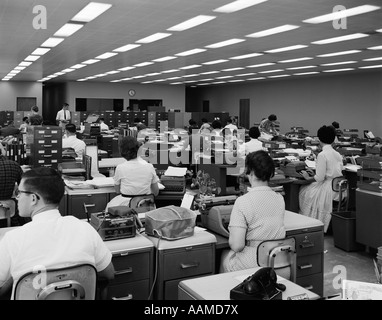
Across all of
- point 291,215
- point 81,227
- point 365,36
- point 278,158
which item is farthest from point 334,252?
point 365,36

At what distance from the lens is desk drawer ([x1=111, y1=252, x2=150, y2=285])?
2648 millimetres

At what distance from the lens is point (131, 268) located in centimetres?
269

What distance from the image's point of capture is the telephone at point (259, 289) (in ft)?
6.38

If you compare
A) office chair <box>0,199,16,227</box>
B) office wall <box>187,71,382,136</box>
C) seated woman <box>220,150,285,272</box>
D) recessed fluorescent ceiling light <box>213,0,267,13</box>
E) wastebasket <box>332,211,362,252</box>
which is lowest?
wastebasket <box>332,211,362,252</box>

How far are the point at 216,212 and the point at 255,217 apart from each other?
0.50 meters

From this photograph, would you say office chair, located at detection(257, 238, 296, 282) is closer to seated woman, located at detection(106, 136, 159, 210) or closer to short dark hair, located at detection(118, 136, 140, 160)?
seated woman, located at detection(106, 136, 159, 210)

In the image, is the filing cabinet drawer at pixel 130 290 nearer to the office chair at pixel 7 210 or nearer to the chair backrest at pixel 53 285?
the chair backrest at pixel 53 285

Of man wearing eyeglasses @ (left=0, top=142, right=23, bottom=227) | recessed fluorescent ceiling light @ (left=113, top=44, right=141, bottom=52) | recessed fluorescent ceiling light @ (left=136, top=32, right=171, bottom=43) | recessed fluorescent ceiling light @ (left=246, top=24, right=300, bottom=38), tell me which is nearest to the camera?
man wearing eyeglasses @ (left=0, top=142, right=23, bottom=227)

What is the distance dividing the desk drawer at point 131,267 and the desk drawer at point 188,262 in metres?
0.12

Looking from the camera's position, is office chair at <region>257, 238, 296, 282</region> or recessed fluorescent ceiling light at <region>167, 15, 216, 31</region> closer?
office chair at <region>257, 238, 296, 282</region>

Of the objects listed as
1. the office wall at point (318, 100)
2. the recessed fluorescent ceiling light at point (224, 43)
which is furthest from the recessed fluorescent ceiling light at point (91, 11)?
the office wall at point (318, 100)

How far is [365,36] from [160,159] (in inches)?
181

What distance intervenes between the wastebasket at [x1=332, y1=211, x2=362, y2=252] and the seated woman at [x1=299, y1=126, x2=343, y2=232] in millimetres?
465

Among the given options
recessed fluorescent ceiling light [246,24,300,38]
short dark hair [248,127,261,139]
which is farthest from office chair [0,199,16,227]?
recessed fluorescent ceiling light [246,24,300,38]
